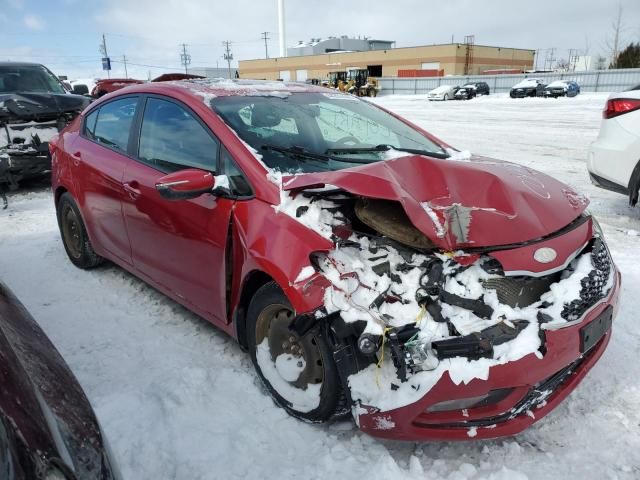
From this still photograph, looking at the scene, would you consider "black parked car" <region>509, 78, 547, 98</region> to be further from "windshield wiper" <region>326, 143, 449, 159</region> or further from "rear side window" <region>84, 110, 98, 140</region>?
"rear side window" <region>84, 110, 98, 140</region>

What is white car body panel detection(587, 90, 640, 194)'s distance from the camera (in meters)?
4.91

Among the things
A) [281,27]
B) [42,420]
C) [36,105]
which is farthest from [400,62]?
[42,420]

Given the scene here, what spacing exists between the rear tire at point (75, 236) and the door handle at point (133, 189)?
1138 millimetres

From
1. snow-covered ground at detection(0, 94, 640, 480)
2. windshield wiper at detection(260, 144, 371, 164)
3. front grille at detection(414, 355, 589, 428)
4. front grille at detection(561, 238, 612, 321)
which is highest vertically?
windshield wiper at detection(260, 144, 371, 164)

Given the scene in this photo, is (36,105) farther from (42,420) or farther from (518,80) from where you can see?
(518,80)

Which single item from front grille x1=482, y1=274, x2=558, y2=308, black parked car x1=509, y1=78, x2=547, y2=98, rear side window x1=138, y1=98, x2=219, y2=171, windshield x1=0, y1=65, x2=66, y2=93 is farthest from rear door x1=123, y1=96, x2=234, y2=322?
black parked car x1=509, y1=78, x2=547, y2=98

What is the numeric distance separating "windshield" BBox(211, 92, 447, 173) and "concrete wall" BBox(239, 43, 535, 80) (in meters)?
58.5

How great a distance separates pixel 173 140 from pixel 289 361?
1602 mm

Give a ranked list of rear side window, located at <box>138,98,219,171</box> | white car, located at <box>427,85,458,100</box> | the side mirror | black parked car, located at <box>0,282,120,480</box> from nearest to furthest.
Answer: black parked car, located at <box>0,282,120,480</box>, the side mirror, rear side window, located at <box>138,98,219,171</box>, white car, located at <box>427,85,458,100</box>

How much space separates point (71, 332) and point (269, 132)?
1960mm

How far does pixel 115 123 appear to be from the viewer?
12.9 feet

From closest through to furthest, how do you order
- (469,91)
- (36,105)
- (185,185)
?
(185,185), (36,105), (469,91)

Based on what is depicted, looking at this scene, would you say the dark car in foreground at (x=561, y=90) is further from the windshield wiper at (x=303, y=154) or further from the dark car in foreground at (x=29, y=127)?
the windshield wiper at (x=303, y=154)

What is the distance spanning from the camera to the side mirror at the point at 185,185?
8.68 feet
